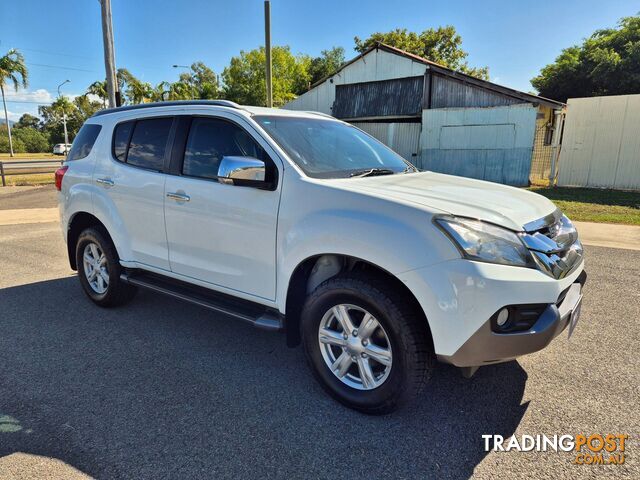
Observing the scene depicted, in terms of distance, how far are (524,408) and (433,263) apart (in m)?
1.28

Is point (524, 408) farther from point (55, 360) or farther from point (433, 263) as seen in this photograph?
point (55, 360)

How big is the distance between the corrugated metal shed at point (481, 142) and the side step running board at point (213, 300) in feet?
51.5

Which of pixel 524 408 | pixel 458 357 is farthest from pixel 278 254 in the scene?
pixel 524 408

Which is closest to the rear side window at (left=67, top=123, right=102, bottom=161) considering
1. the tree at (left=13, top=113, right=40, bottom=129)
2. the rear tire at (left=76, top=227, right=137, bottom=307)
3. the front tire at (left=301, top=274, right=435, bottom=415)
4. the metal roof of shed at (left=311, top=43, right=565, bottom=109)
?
the rear tire at (left=76, top=227, right=137, bottom=307)

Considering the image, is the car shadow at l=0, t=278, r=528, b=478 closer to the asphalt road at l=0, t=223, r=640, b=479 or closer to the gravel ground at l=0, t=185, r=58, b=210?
the asphalt road at l=0, t=223, r=640, b=479

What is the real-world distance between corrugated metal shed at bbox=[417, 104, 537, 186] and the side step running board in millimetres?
15712

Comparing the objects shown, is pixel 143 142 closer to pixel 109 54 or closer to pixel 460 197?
pixel 460 197

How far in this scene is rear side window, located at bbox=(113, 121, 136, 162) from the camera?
13.8ft

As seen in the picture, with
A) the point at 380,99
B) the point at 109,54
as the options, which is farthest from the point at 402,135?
the point at 109,54

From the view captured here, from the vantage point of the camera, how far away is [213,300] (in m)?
3.48

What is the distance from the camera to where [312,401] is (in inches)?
115

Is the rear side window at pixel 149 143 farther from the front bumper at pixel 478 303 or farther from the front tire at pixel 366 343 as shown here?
the front bumper at pixel 478 303

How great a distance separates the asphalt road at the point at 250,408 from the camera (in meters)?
2.32
